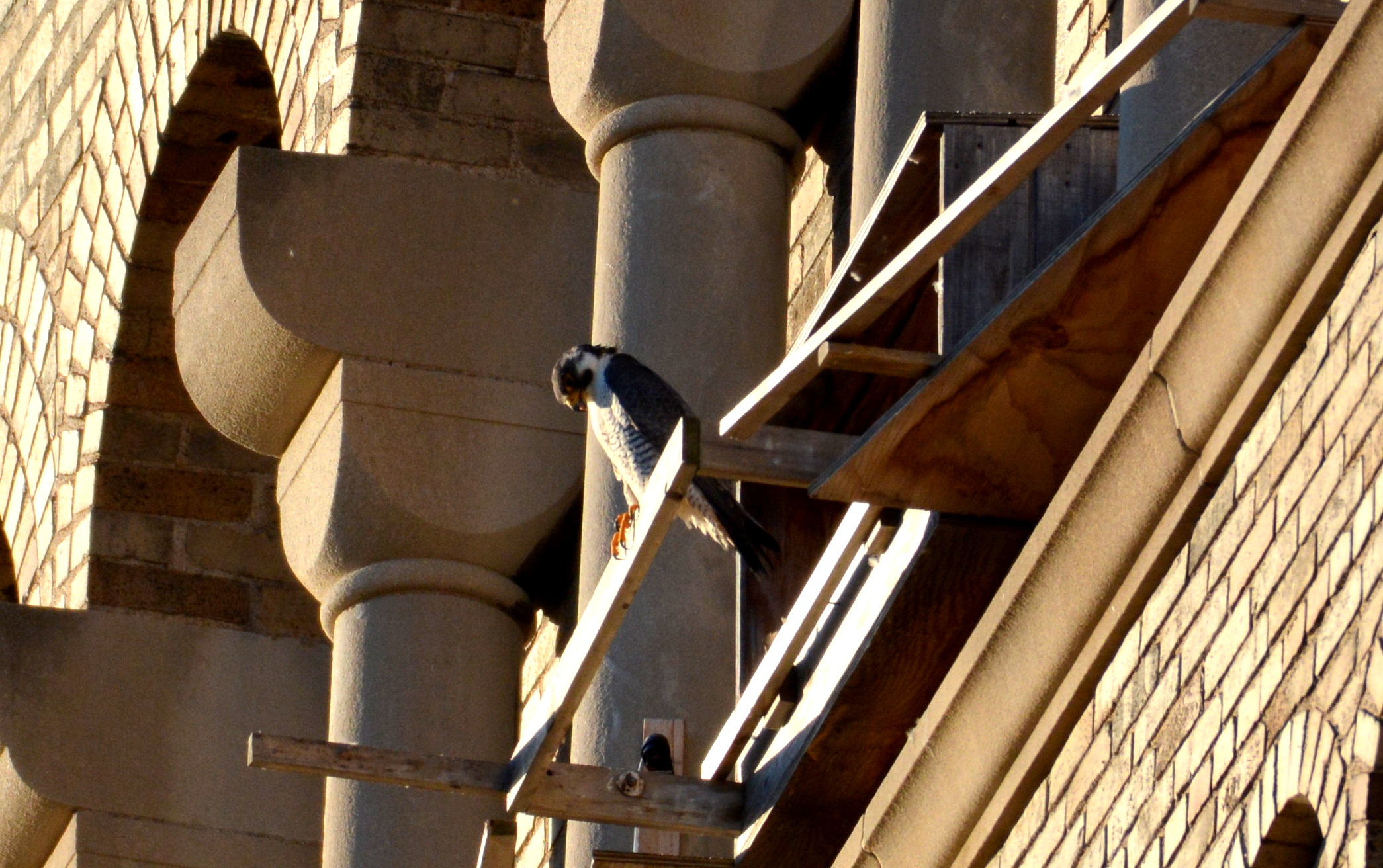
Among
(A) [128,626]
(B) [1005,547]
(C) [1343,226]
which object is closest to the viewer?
(C) [1343,226]

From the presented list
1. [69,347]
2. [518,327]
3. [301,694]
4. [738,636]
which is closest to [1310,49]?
[738,636]

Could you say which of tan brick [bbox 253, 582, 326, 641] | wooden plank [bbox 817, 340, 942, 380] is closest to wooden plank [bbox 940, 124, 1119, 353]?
wooden plank [bbox 817, 340, 942, 380]

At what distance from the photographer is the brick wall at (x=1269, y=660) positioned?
9.76 feet

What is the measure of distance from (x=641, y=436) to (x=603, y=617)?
4.09 ft

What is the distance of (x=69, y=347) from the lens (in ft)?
28.7

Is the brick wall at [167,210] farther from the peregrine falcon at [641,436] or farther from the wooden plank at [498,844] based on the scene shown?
the wooden plank at [498,844]

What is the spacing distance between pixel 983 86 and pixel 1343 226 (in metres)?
1.93

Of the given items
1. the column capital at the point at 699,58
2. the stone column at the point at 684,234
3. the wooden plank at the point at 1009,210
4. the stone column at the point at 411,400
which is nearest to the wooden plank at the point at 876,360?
the wooden plank at the point at 1009,210

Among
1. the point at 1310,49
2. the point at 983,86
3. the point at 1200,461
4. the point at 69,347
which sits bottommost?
the point at 1200,461

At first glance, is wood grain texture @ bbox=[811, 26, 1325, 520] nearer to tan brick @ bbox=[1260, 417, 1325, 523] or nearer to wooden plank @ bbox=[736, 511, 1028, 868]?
wooden plank @ bbox=[736, 511, 1028, 868]

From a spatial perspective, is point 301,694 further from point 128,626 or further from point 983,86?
point 983,86

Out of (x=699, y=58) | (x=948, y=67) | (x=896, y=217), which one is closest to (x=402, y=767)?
(x=896, y=217)

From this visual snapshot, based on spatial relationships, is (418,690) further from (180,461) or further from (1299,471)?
(1299,471)

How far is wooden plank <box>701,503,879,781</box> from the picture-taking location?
14.5ft
